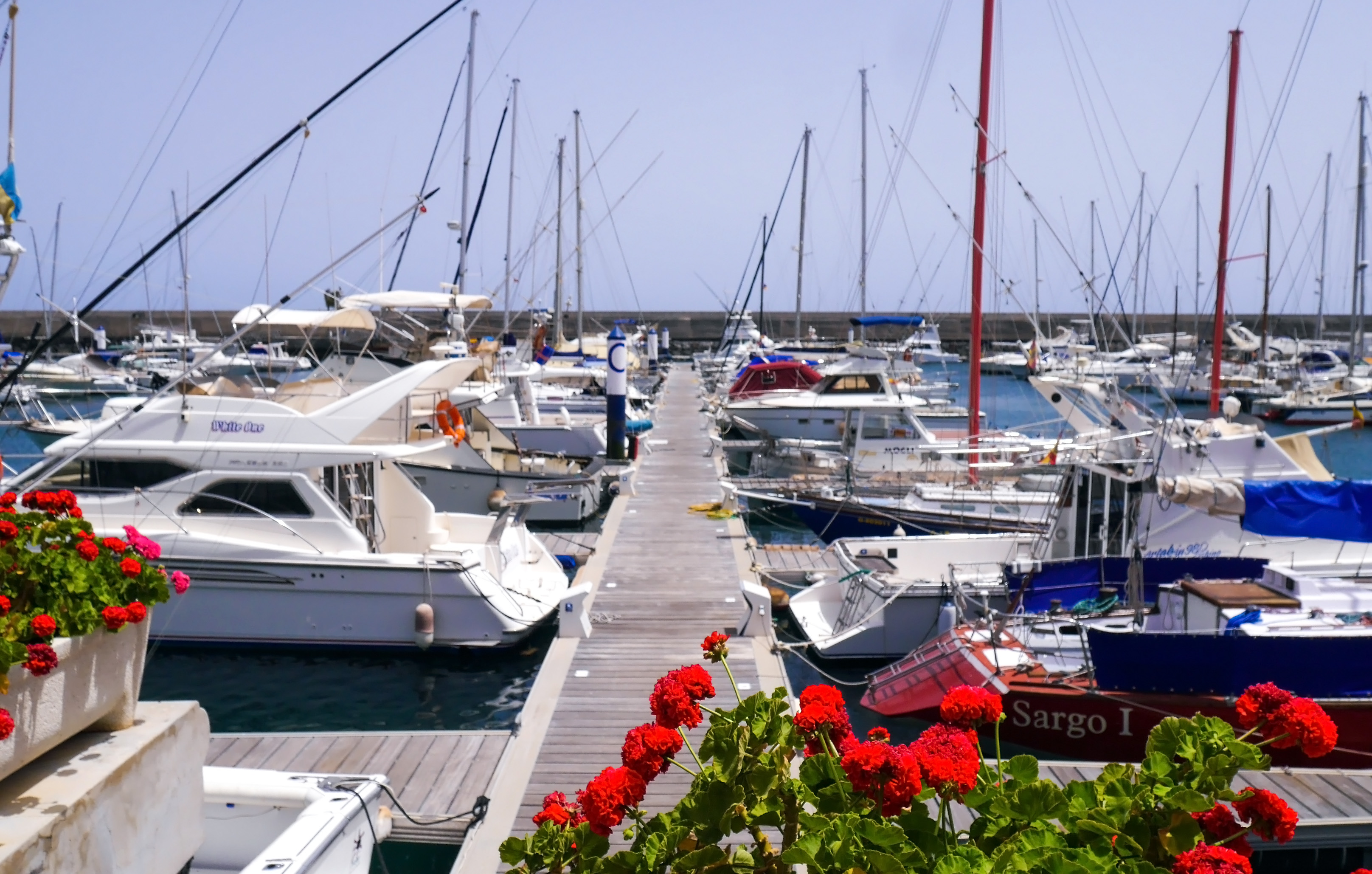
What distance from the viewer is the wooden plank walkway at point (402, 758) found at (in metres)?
8.35

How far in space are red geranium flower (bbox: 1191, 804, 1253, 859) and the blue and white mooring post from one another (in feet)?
64.8

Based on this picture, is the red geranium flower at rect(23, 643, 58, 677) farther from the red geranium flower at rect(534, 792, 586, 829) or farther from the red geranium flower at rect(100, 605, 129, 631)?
the red geranium flower at rect(534, 792, 586, 829)

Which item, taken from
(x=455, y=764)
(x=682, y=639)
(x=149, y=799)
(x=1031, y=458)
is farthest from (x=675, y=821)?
(x=1031, y=458)

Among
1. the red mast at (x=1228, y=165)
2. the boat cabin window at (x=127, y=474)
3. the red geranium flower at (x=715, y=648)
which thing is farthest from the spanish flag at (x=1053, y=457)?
the red geranium flower at (x=715, y=648)

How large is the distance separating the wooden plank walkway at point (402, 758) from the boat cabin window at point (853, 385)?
18597mm

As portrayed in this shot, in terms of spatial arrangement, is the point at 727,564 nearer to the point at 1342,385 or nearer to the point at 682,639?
the point at 682,639

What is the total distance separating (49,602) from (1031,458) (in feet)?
53.3

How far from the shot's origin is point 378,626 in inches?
504

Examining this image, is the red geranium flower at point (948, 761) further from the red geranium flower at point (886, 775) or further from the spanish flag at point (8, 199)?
the spanish flag at point (8, 199)

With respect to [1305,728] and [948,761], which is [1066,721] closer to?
[1305,728]

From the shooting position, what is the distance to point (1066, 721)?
10.3 m

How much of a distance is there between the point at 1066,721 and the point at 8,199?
30.3 ft

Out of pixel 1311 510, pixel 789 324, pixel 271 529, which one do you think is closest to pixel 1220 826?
pixel 1311 510

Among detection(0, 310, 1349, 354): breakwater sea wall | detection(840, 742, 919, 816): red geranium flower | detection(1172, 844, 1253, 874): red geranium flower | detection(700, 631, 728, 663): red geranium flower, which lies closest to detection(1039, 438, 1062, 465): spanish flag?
detection(700, 631, 728, 663): red geranium flower
